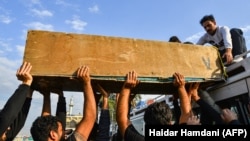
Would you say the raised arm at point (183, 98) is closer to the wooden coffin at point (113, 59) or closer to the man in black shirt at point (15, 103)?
the wooden coffin at point (113, 59)

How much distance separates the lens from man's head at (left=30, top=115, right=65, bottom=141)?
247cm

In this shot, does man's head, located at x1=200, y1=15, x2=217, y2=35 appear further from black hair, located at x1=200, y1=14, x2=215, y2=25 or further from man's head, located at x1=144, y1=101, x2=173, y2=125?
man's head, located at x1=144, y1=101, x2=173, y2=125

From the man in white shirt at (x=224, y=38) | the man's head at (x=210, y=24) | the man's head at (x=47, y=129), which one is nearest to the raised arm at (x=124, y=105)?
the man's head at (x=47, y=129)

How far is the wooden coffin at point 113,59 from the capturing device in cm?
289

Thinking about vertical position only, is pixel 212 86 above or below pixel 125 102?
above

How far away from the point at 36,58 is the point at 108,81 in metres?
0.79

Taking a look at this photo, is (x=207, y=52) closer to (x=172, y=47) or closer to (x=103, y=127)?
(x=172, y=47)

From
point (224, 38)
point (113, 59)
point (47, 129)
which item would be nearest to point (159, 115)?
point (113, 59)

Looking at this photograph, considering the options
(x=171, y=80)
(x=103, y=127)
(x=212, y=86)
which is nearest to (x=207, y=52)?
(x=212, y=86)

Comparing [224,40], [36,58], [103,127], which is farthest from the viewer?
[224,40]

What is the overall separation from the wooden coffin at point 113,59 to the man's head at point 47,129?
19.3 inches

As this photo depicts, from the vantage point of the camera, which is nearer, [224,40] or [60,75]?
[60,75]

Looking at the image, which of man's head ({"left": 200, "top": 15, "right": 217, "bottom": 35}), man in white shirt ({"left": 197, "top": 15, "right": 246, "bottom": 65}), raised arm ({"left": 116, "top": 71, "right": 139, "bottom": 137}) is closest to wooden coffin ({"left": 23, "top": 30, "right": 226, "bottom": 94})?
raised arm ({"left": 116, "top": 71, "right": 139, "bottom": 137})

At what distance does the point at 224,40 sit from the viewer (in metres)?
3.82
